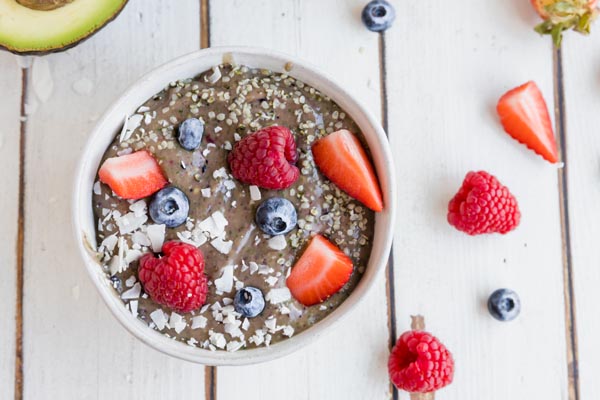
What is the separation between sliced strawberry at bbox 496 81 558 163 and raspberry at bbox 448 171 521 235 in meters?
0.15

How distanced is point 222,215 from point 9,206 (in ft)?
1.81

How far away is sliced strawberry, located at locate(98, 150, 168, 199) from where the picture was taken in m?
1.55

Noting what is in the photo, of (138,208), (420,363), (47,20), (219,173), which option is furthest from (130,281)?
(420,363)

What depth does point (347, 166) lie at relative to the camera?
1584mm

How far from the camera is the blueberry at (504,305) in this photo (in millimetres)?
1858

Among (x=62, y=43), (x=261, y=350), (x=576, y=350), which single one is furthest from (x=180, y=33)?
(x=576, y=350)

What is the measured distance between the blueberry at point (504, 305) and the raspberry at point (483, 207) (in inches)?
5.8

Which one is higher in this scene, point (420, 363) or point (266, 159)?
point (266, 159)

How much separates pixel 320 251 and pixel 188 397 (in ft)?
1.71

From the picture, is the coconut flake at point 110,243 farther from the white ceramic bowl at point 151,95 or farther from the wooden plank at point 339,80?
the wooden plank at point 339,80

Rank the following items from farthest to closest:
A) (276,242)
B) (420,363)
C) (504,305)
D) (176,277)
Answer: (504,305) < (420,363) < (276,242) < (176,277)

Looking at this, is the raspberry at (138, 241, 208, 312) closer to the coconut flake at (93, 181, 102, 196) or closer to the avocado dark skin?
the coconut flake at (93, 181, 102, 196)

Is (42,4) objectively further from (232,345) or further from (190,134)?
(232,345)

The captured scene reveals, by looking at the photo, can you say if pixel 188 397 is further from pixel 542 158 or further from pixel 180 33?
pixel 542 158
